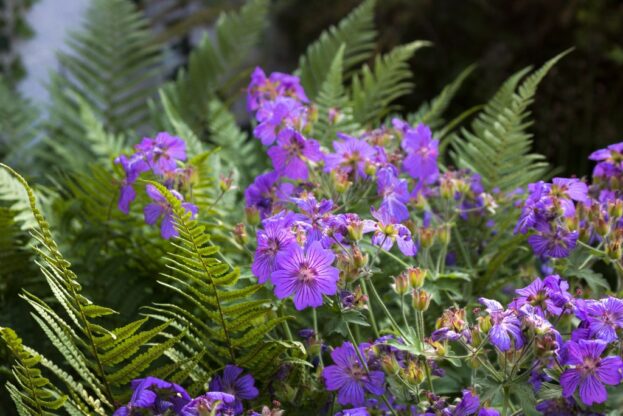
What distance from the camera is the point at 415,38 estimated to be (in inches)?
121

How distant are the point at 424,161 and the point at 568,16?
200 cm

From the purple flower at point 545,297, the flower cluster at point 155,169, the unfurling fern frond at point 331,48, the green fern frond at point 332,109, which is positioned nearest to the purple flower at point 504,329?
the purple flower at point 545,297

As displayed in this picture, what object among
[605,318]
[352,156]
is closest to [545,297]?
[605,318]

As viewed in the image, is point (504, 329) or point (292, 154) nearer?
point (504, 329)

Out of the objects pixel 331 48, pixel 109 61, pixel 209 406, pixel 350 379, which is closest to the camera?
pixel 209 406

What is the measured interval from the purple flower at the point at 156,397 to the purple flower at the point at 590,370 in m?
0.33

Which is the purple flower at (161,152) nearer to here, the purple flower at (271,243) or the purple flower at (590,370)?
the purple flower at (271,243)

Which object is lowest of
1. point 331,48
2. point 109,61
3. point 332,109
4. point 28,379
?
point 28,379

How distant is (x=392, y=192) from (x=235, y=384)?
10.5 inches

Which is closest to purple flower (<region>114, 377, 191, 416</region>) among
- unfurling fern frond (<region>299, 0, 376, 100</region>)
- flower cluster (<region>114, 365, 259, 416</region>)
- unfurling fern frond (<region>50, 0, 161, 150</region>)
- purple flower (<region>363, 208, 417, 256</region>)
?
flower cluster (<region>114, 365, 259, 416</region>)

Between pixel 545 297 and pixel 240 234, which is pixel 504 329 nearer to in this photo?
pixel 545 297

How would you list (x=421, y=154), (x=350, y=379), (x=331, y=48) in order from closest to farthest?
(x=350, y=379) < (x=421, y=154) < (x=331, y=48)

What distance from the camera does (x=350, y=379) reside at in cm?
78

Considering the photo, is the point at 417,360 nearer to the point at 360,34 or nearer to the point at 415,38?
the point at 360,34
